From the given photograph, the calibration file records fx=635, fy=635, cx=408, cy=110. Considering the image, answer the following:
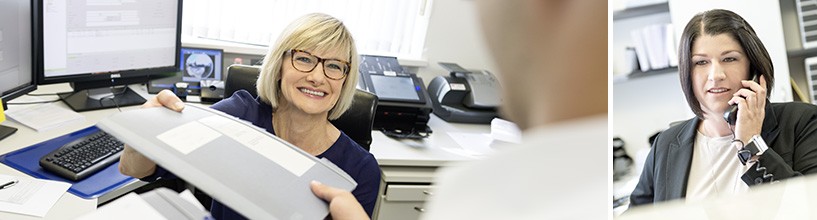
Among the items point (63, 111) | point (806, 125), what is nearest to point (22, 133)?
point (63, 111)

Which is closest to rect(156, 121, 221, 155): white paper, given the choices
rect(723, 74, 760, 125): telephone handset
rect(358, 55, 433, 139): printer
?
rect(723, 74, 760, 125): telephone handset

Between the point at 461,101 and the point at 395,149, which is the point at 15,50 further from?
the point at 461,101

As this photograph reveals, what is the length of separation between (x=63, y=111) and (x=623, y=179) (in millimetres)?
1802

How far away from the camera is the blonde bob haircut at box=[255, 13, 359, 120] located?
164cm

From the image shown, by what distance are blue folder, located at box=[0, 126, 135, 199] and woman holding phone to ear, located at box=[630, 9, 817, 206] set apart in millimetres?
1221

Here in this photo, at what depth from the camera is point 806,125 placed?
531 mm

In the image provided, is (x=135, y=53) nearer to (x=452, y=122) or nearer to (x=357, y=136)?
(x=357, y=136)

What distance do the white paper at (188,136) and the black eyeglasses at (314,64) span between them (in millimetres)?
572

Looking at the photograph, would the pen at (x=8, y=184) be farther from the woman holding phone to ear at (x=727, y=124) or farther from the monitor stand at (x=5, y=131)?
the woman holding phone to ear at (x=727, y=124)

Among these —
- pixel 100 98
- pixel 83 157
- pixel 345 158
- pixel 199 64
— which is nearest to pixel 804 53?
pixel 345 158

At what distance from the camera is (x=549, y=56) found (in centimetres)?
30

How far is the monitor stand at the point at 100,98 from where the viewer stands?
1947 millimetres

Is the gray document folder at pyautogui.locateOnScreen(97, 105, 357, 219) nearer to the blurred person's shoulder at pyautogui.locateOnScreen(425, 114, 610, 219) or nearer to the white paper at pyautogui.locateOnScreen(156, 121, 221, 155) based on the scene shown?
the white paper at pyautogui.locateOnScreen(156, 121, 221, 155)

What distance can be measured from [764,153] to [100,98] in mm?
1983
